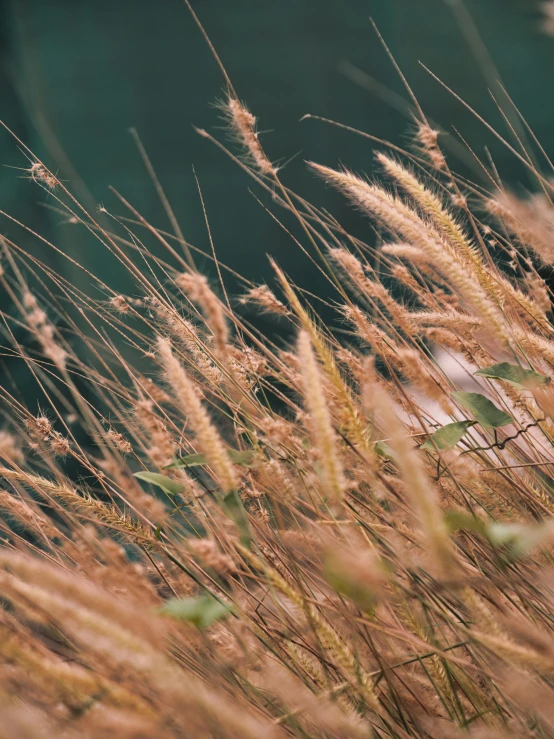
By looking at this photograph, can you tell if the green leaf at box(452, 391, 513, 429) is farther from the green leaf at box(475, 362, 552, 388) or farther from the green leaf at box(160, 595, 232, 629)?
the green leaf at box(160, 595, 232, 629)

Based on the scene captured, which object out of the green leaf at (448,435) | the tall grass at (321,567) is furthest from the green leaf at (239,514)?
the green leaf at (448,435)

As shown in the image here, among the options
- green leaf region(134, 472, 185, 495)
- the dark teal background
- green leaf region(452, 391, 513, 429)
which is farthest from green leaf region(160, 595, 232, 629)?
the dark teal background

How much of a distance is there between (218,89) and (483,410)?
6.02 feet

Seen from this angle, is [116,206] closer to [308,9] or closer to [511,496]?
[308,9]

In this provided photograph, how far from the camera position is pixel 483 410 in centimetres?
67

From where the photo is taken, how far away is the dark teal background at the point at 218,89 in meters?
2.03

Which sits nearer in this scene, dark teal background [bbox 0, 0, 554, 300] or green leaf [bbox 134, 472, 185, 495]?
green leaf [bbox 134, 472, 185, 495]

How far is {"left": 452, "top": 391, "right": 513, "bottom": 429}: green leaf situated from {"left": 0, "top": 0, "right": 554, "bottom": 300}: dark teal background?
1.43 metres

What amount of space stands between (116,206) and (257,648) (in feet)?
5.92

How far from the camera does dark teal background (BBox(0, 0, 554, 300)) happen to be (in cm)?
203

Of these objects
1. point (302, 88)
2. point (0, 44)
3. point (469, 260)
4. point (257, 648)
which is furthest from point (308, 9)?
point (257, 648)

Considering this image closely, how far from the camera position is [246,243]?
2.27 meters

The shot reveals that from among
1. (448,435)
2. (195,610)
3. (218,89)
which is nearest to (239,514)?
(195,610)

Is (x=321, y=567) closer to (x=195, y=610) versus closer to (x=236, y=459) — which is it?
(x=236, y=459)
